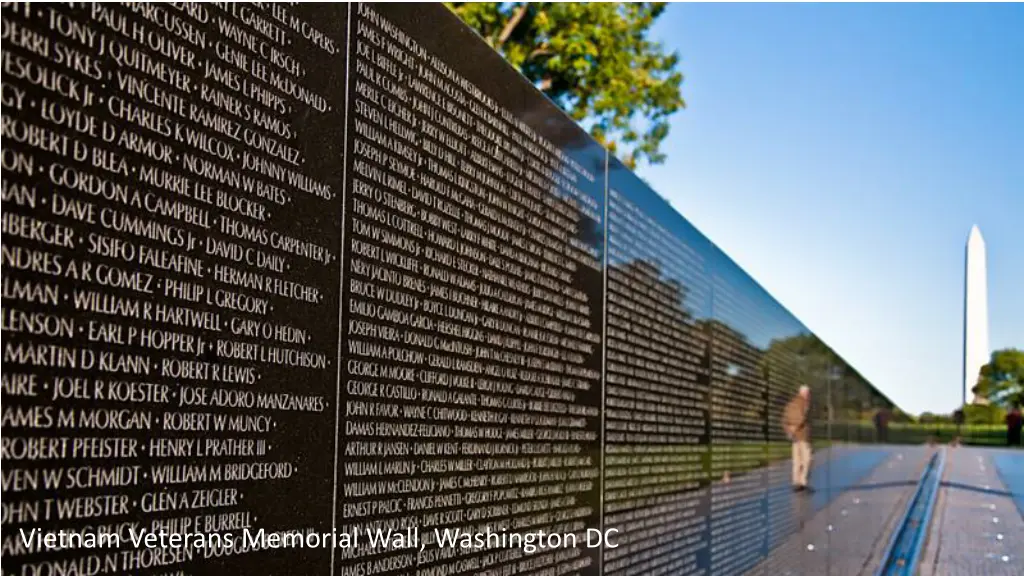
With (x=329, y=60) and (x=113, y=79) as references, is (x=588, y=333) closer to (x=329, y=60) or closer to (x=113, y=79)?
(x=329, y=60)

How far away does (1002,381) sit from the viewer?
200 ft

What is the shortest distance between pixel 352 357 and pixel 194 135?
2.81 feet

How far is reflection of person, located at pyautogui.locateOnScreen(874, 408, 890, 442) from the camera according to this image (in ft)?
90.9

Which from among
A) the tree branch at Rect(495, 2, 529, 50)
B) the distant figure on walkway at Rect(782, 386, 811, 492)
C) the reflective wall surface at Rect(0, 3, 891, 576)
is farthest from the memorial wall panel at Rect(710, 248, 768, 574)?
the tree branch at Rect(495, 2, 529, 50)

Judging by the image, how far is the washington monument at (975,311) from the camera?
51.8m

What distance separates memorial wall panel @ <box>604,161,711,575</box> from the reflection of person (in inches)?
821

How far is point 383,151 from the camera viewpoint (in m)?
3.51

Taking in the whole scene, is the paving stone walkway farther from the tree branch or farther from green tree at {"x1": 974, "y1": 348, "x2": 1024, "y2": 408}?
green tree at {"x1": 974, "y1": 348, "x2": 1024, "y2": 408}

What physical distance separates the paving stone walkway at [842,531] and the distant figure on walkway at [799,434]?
198mm

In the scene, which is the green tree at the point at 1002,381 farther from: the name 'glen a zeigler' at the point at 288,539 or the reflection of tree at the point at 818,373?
the name 'glen a zeigler' at the point at 288,539

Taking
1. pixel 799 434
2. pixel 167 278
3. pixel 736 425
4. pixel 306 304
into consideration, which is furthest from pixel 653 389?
pixel 799 434

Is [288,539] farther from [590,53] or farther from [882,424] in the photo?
[882,424]

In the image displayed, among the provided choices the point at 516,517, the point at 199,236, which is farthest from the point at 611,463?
the point at 199,236

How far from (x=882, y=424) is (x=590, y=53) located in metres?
14.8
